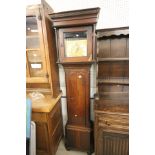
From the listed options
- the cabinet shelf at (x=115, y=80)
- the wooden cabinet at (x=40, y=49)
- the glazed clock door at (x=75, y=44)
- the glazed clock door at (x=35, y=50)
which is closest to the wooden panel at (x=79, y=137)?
the wooden cabinet at (x=40, y=49)

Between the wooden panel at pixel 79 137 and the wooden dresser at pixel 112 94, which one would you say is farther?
the wooden panel at pixel 79 137

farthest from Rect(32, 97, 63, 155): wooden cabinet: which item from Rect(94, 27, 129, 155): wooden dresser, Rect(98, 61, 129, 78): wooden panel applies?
Rect(98, 61, 129, 78): wooden panel

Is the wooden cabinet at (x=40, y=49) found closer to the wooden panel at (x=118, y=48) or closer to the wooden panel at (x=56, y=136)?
the wooden panel at (x=56, y=136)

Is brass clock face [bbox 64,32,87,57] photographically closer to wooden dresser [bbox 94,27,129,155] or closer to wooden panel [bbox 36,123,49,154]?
wooden dresser [bbox 94,27,129,155]

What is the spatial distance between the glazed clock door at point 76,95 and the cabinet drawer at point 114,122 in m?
0.32

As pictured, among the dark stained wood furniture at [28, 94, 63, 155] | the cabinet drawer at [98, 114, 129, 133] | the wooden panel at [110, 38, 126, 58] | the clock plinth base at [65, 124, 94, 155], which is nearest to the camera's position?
the cabinet drawer at [98, 114, 129, 133]

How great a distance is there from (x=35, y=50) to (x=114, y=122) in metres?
1.29

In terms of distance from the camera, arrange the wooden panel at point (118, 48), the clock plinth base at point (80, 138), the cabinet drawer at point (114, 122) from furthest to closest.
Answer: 1. the clock plinth base at point (80, 138)
2. the wooden panel at point (118, 48)
3. the cabinet drawer at point (114, 122)

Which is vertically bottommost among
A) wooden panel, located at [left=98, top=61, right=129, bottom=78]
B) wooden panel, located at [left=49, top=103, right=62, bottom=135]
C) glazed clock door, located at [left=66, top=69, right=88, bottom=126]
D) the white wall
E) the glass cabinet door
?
wooden panel, located at [left=49, top=103, right=62, bottom=135]

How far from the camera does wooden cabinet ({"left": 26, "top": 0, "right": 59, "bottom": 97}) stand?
4.86 feet

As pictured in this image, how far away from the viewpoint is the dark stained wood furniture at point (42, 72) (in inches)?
59.2

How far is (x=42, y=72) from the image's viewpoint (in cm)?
171

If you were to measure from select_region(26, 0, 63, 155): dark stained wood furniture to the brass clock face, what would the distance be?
218 millimetres
